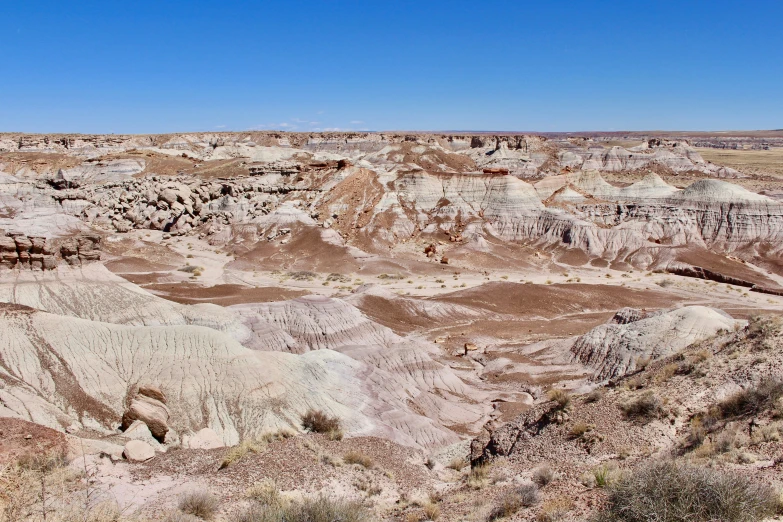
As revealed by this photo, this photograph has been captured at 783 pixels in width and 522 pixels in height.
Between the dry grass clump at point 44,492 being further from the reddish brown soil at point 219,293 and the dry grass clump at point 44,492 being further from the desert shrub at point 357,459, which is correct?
the reddish brown soil at point 219,293

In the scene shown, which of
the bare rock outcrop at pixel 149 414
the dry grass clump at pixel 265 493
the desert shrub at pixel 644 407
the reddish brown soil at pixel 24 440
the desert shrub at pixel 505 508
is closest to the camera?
the desert shrub at pixel 505 508

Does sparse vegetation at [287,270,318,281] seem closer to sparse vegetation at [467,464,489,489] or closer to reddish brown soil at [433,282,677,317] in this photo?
reddish brown soil at [433,282,677,317]

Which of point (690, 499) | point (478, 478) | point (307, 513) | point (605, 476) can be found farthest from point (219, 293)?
point (690, 499)

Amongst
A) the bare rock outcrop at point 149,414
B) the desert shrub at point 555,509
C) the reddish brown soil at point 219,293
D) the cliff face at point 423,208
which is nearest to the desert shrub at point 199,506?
the desert shrub at point 555,509

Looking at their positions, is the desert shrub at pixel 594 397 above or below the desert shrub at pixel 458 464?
above

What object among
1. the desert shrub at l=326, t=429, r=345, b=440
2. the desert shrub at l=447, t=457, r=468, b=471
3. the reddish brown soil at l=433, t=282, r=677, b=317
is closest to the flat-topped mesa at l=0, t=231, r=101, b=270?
the desert shrub at l=326, t=429, r=345, b=440

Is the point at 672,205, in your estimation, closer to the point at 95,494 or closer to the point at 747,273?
the point at 747,273
